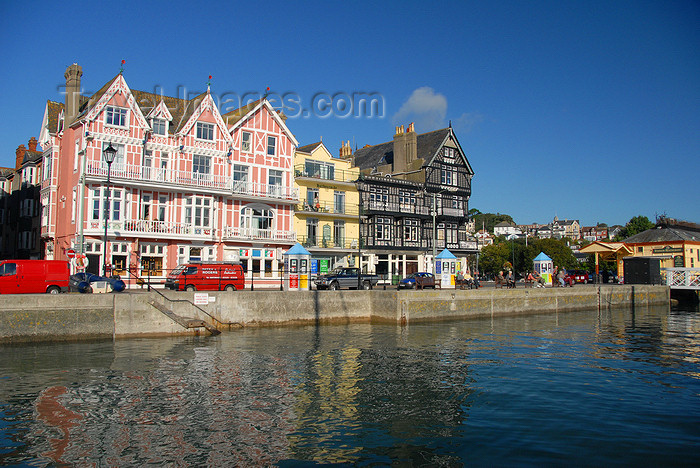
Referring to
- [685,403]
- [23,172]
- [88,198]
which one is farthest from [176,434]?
[23,172]

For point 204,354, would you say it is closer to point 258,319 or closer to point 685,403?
point 258,319

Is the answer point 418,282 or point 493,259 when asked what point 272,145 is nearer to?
point 418,282

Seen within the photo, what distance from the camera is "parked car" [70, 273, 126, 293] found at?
89.1 feet

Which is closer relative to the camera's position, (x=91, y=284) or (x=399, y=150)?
(x=91, y=284)

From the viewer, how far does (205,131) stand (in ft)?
143

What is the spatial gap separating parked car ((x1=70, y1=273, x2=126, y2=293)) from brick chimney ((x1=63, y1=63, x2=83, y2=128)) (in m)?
17.0

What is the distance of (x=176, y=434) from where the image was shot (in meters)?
11.9

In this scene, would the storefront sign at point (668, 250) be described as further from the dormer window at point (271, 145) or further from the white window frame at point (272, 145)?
the dormer window at point (271, 145)

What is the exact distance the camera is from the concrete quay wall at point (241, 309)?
23.3 m

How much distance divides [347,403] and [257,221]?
33.5 m

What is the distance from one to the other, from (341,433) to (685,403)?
9889 millimetres

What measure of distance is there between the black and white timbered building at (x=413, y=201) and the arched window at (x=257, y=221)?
12.0 meters

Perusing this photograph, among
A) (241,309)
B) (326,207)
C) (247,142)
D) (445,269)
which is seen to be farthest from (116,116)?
(445,269)

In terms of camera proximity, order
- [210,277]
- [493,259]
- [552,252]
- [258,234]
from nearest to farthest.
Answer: [210,277], [258,234], [552,252], [493,259]
